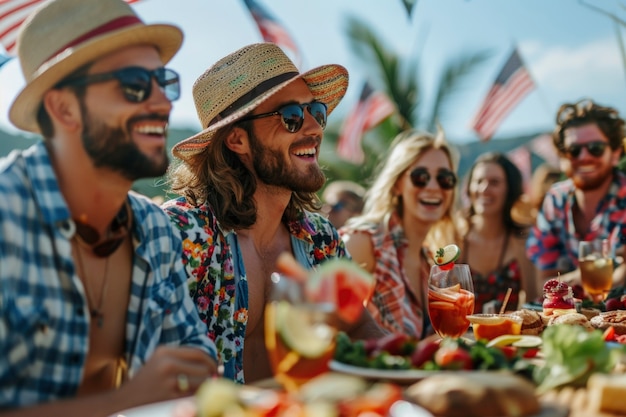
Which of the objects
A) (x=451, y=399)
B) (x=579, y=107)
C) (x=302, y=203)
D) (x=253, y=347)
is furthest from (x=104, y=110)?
(x=579, y=107)

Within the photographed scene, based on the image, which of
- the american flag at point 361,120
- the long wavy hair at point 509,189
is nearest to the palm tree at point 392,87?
the american flag at point 361,120

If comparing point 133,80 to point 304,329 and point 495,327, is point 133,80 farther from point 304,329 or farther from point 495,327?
point 495,327

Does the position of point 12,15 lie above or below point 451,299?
above

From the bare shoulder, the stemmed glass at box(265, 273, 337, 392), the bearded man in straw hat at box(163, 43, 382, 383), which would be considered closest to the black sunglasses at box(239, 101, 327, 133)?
the bearded man in straw hat at box(163, 43, 382, 383)

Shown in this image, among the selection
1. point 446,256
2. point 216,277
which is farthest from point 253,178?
point 446,256

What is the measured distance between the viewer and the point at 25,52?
2.17 metres

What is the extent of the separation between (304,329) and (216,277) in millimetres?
1753

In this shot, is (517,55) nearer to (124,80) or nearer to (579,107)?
(579,107)

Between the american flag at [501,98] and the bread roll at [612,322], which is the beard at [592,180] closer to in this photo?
the bread roll at [612,322]

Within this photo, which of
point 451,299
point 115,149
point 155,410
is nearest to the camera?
point 155,410

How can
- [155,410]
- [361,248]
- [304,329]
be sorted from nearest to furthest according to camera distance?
[304,329] < [155,410] < [361,248]

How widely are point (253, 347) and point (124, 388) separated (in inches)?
66.4

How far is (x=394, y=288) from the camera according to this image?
16.9ft

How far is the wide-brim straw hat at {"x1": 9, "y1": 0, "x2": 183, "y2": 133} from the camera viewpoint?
2.08 metres
